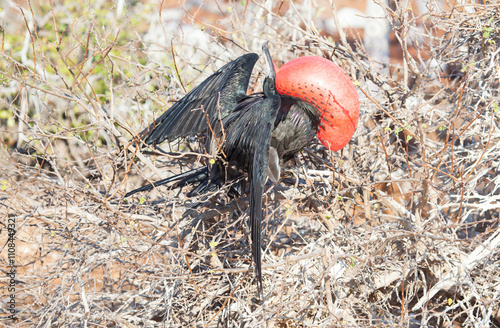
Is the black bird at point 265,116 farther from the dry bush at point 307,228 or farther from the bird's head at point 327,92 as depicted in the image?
the dry bush at point 307,228

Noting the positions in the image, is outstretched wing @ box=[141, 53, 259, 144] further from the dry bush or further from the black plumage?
the dry bush

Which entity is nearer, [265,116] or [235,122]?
[265,116]

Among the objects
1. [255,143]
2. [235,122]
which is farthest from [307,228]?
[255,143]

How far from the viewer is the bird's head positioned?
2.22 m

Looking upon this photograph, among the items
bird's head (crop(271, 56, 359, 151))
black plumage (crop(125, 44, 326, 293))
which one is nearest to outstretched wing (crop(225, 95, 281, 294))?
black plumage (crop(125, 44, 326, 293))

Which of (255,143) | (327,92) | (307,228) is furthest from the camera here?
(307,228)

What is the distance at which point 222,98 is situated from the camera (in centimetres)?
247

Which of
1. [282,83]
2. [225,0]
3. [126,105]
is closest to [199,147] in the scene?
[282,83]

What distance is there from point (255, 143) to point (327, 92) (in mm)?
428

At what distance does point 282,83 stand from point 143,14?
2828 millimetres

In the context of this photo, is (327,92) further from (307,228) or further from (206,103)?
(307,228)

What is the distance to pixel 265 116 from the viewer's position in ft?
7.04

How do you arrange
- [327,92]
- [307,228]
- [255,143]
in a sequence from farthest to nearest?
[307,228], [327,92], [255,143]

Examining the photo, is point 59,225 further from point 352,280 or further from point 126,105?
point 126,105
